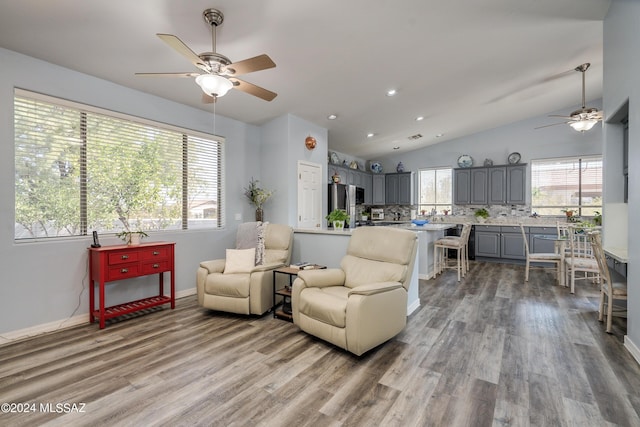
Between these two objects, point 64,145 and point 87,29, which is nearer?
point 87,29

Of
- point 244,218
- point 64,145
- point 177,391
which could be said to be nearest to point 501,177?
point 244,218

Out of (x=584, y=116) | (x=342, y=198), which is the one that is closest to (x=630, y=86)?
(x=584, y=116)

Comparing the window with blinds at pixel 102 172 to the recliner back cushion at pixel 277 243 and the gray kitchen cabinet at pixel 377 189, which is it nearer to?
the recliner back cushion at pixel 277 243

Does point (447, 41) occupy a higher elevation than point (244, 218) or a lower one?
higher

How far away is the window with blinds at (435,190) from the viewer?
26.7 ft

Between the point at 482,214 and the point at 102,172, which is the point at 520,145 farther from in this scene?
the point at 102,172

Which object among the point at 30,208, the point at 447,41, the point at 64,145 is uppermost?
the point at 447,41

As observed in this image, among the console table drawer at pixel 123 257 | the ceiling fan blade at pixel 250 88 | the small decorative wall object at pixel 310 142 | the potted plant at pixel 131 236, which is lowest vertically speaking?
the console table drawer at pixel 123 257

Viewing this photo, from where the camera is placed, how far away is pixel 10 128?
282 cm

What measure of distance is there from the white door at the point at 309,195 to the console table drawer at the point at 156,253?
7.05ft

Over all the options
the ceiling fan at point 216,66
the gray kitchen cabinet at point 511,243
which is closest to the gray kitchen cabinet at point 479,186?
the gray kitchen cabinet at point 511,243

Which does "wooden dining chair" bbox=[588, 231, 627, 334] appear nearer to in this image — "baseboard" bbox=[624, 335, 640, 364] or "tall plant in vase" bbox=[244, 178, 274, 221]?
"baseboard" bbox=[624, 335, 640, 364]

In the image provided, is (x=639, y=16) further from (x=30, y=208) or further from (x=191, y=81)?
(x=30, y=208)

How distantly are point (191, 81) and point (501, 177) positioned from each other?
698 cm
